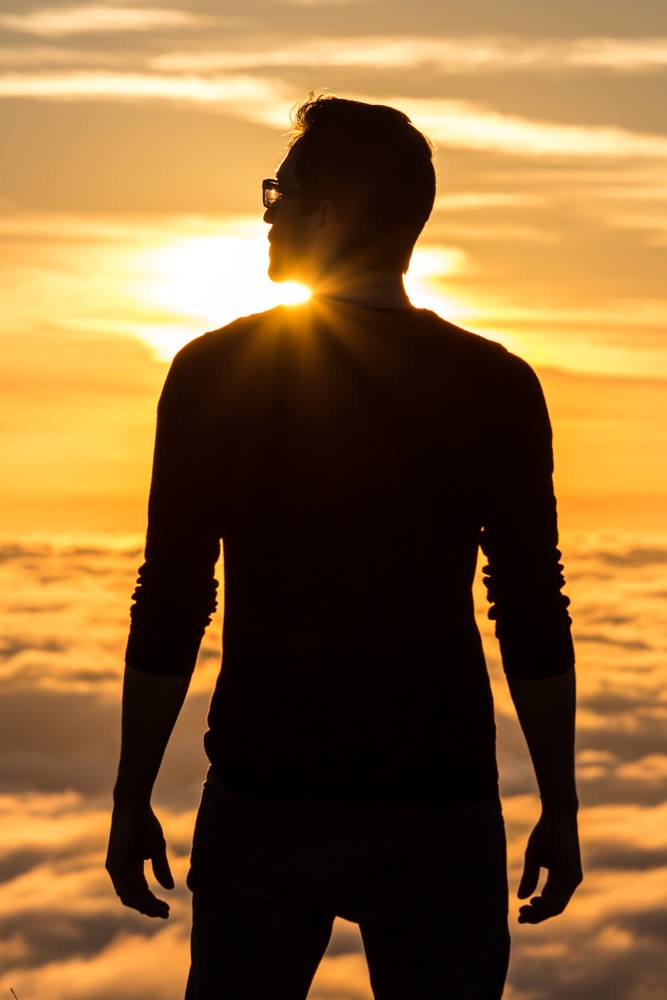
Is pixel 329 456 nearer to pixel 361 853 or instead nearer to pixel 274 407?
pixel 274 407

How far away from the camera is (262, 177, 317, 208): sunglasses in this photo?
414 cm

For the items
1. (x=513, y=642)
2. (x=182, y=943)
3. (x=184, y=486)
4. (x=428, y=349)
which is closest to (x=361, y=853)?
(x=513, y=642)

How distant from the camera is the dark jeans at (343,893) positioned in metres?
3.92

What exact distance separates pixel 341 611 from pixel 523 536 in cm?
60

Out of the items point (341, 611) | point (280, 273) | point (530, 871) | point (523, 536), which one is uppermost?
point (280, 273)

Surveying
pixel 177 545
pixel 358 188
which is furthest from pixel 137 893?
pixel 358 188

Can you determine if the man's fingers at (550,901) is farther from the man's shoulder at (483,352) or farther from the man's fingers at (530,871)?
the man's shoulder at (483,352)

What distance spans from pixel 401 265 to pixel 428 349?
0.23 m

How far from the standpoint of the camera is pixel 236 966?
394cm

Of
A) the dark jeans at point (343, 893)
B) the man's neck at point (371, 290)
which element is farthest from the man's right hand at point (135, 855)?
the man's neck at point (371, 290)

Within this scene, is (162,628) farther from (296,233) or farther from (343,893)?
(296,233)

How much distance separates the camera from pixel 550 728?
13.7ft

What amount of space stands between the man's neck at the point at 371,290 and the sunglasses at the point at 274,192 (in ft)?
0.77

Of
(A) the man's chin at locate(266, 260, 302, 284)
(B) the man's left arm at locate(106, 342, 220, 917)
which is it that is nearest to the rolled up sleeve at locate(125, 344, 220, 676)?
(B) the man's left arm at locate(106, 342, 220, 917)
